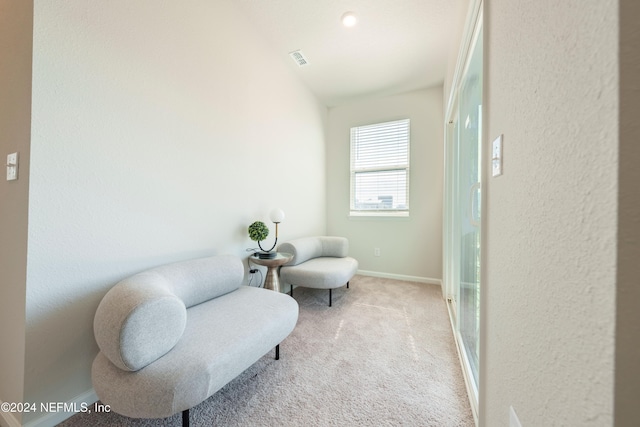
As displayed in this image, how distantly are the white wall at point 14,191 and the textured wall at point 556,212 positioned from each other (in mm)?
1930

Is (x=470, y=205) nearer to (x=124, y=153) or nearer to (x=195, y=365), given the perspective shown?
(x=195, y=365)

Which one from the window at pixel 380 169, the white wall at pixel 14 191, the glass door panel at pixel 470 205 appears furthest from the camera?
the window at pixel 380 169

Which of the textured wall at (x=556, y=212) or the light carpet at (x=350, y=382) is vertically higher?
the textured wall at (x=556, y=212)

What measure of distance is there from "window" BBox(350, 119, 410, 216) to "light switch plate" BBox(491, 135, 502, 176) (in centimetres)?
259

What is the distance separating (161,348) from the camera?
99 cm

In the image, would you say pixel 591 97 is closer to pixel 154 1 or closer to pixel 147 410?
pixel 147 410

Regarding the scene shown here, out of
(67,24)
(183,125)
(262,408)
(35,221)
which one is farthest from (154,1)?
(262,408)

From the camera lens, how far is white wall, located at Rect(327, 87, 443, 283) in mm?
3201

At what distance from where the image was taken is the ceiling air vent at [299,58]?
2.61 metres

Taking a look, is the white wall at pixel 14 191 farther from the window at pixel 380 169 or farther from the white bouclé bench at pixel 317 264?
the window at pixel 380 169

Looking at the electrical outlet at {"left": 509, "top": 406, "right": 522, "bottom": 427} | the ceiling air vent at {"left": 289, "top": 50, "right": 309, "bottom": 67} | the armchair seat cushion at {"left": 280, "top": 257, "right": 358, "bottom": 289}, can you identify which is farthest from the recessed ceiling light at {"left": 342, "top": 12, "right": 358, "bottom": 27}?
the electrical outlet at {"left": 509, "top": 406, "right": 522, "bottom": 427}

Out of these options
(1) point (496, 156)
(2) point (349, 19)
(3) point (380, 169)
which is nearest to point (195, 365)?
(1) point (496, 156)

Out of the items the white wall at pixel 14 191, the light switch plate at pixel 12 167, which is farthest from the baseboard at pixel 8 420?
the light switch plate at pixel 12 167

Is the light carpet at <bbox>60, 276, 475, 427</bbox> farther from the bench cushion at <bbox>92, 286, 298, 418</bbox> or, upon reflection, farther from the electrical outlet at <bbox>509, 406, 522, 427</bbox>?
the electrical outlet at <bbox>509, 406, 522, 427</bbox>
